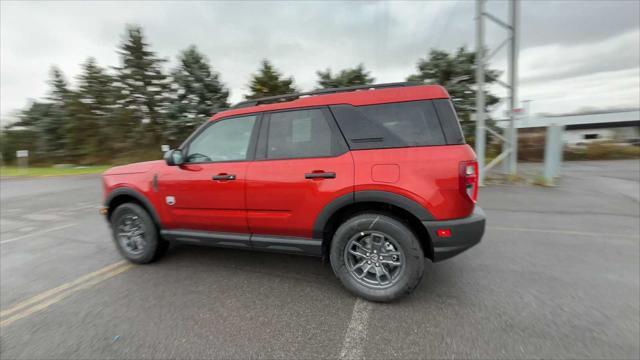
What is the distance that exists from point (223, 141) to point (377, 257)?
2041 millimetres

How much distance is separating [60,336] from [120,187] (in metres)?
1.81

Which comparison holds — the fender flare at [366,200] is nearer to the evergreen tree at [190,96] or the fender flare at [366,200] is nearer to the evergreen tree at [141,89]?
the evergreen tree at [190,96]

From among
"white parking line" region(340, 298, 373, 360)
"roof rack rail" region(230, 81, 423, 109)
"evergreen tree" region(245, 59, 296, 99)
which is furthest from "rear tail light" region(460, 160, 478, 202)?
"evergreen tree" region(245, 59, 296, 99)

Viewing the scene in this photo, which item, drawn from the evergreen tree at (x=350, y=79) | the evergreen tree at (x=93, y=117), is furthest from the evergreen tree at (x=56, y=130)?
the evergreen tree at (x=350, y=79)

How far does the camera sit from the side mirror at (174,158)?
337 centimetres

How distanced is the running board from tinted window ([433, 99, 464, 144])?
1505 millimetres

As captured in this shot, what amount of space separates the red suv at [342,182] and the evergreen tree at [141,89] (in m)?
21.9

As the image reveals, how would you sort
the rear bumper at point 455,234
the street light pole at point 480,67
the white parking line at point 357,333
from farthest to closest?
the street light pole at point 480,67 → the rear bumper at point 455,234 → the white parking line at point 357,333

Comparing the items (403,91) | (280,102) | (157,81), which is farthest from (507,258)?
(157,81)

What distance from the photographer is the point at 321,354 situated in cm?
215

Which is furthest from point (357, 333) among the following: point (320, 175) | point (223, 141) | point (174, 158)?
point (174, 158)

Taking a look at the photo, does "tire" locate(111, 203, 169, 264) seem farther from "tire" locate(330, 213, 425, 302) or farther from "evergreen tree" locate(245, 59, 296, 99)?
"evergreen tree" locate(245, 59, 296, 99)

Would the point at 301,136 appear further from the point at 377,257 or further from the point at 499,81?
the point at 499,81

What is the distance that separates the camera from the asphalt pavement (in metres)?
2.22
